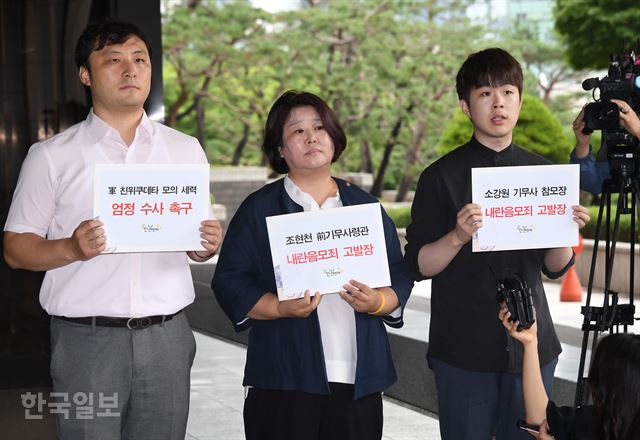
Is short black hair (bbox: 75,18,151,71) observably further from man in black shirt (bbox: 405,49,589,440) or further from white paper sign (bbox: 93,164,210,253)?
man in black shirt (bbox: 405,49,589,440)

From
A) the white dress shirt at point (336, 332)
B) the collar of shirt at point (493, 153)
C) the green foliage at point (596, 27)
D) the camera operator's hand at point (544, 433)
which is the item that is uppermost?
the green foliage at point (596, 27)

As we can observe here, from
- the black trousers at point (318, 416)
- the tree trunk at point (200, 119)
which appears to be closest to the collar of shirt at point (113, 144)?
the black trousers at point (318, 416)

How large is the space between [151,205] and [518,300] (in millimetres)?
1017

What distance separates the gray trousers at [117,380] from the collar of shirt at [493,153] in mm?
1031

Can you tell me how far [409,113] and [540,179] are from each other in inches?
761

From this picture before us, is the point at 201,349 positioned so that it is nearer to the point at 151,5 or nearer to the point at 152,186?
the point at 151,5

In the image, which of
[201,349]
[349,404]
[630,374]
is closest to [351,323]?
[349,404]

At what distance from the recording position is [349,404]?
2.96m

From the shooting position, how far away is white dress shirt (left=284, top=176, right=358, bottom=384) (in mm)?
2969

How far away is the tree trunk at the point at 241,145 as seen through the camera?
78.3 feet

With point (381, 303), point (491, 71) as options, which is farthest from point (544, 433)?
point (491, 71)

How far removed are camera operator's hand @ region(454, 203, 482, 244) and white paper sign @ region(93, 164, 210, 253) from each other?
71 cm

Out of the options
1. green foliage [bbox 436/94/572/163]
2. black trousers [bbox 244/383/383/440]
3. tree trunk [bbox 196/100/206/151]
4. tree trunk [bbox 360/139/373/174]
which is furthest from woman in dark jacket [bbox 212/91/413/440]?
tree trunk [bbox 360/139/373/174]

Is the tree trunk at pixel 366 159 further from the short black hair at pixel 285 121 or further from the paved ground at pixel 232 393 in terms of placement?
the short black hair at pixel 285 121
